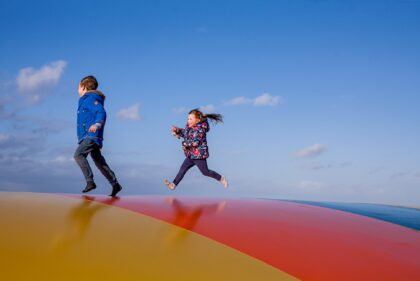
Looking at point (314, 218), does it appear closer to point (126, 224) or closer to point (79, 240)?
point (126, 224)

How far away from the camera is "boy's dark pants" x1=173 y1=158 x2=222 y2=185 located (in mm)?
5906

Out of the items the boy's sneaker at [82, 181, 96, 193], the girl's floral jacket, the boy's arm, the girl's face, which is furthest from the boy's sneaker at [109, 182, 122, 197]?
the girl's face

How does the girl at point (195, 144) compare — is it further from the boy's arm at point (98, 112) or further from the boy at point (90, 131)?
the boy's arm at point (98, 112)

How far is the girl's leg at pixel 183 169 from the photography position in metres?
5.90

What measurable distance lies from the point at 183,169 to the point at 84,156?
5.45 feet

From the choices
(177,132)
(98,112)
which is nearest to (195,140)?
(177,132)

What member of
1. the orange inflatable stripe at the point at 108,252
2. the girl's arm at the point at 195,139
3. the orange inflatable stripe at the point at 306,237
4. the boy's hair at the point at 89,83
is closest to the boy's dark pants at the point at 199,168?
the girl's arm at the point at 195,139

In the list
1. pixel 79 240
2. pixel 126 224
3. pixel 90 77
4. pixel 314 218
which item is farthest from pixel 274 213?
pixel 90 77

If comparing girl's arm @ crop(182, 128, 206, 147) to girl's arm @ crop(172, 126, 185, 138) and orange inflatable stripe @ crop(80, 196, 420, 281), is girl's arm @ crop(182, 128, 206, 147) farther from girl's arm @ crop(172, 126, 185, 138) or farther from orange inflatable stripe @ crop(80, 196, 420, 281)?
orange inflatable stripe @ crop(80, 196, 420, 281)

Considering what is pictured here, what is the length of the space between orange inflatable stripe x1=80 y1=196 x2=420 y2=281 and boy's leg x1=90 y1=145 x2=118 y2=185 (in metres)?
1.37

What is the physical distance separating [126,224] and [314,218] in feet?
5.64

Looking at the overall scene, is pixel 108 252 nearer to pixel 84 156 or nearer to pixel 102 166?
pixel 84 156

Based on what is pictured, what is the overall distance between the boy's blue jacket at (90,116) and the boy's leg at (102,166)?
0.15 meters

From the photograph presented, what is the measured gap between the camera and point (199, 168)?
5957 mm
